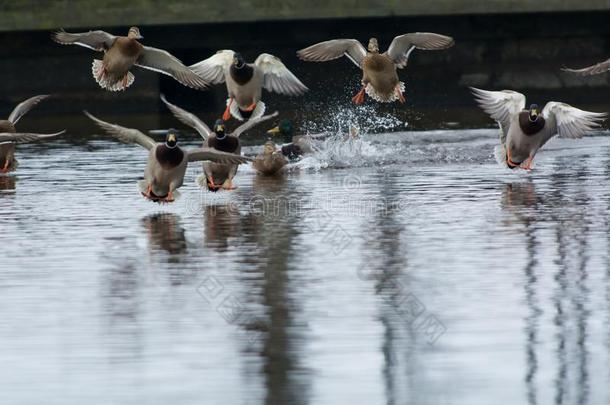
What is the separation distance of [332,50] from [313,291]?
8.50 meters

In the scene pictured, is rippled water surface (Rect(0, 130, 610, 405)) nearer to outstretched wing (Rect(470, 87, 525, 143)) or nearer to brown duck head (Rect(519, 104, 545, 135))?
brown duck head (Rect(519, 104, 545, 135))

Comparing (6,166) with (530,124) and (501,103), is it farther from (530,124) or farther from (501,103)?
(530,124)

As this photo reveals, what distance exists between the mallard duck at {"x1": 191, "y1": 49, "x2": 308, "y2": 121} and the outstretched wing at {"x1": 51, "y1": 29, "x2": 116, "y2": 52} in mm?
1399

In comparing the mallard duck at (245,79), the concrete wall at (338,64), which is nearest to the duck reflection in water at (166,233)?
the mallard duck at (245,79)

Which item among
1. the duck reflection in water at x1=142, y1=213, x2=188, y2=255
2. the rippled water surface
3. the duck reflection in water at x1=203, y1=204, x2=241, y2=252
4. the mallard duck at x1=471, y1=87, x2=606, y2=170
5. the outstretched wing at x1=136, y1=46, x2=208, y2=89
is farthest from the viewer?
the outstretched wing at x1=136, y1=46, x2=208, y2=89

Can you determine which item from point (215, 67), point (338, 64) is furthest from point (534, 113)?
point (338, 64)

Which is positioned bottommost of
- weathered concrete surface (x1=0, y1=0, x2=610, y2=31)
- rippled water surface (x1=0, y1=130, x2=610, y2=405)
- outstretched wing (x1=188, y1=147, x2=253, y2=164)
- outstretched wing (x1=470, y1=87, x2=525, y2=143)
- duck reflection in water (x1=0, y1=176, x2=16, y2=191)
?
rippled water surface (x1=0, y1=130, x2=610, y2=405)

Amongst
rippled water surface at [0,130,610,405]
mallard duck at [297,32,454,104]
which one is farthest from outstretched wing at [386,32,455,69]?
rippled water surface at [0,130,610,405]

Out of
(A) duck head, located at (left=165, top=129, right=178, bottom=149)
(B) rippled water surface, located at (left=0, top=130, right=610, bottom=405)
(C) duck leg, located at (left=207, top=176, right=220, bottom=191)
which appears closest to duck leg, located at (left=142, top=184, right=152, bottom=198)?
Result: (B) rippled water surface, located at (left=0, top=130, right=610, bottom=405)

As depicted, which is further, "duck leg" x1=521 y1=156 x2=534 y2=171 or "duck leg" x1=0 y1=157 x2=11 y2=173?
"duck leg" x1=0 y1=157 x2=11 y2=173

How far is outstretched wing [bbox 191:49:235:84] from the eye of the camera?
61.7 feet

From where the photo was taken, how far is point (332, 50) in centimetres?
1862

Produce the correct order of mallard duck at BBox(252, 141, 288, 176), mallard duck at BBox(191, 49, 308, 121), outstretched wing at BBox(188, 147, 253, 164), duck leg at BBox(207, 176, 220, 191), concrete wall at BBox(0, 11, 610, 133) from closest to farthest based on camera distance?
outstretched wing at BBox(188, 147, 253, 164) → duck leg at BBox(207, 176, 220, 191) → mallard duck at BBox(191, 49, 308, 121) → mallard duck at BBox(252, 141, 288, 176) → concrete wall at BBox(0, 11, 610, 133)

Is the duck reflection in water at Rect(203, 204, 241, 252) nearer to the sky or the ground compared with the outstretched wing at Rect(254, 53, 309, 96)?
nearer to the ground
